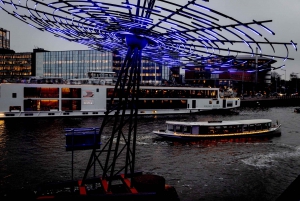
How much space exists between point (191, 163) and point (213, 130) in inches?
558

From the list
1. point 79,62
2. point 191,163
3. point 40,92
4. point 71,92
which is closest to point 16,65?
point 79,62

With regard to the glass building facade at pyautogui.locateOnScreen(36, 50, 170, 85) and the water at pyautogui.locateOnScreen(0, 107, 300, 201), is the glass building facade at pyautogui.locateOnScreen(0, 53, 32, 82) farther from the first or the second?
the water at pyautogui.locateOnScreen(0, 107, 300, 201)

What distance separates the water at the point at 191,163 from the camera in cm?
2161

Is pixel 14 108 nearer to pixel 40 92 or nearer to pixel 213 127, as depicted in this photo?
pixel 40 92

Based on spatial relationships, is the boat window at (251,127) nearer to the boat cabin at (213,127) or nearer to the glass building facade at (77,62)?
the boat cabin at (213,127)

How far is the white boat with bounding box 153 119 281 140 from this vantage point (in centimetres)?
3947

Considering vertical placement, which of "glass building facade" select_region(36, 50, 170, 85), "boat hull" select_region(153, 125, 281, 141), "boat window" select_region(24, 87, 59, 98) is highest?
"glass building facade" select_region(36, 50, 170, 85)

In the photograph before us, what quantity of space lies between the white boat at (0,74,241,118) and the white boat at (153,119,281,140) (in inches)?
1093

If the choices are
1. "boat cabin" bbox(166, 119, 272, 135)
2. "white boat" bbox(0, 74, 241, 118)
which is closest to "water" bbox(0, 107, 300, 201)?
"boat cabin" bbox(166, 119, 272, 135)

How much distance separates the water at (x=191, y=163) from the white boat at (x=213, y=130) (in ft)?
5.38

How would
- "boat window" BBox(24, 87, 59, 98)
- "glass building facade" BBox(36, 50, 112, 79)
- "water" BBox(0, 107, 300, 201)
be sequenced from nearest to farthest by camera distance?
"water" BBox(0, 107, 300, 201)
"boat window" BBox(24, 87, 59, 98)
"glass building facade" BBox(36, 50, 112, 79)

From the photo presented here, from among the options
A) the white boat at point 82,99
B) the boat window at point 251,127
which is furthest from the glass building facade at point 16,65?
the boat window at point 251,127

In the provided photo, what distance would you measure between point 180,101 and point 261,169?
48.9 m

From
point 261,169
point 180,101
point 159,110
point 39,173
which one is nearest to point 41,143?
point 39,173
